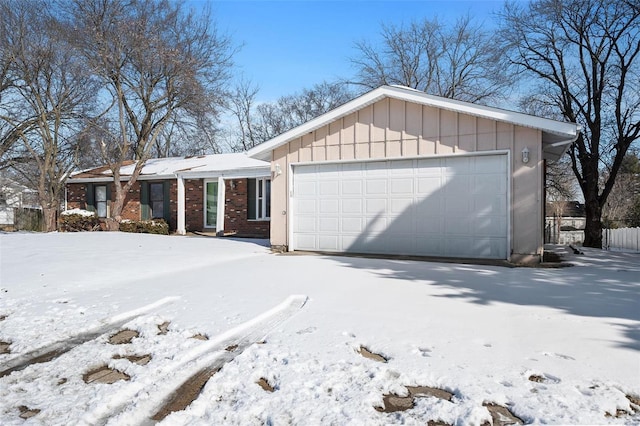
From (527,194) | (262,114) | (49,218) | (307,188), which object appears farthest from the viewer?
(262,114)

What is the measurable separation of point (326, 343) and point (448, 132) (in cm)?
632

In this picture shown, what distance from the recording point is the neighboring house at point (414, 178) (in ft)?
26.1

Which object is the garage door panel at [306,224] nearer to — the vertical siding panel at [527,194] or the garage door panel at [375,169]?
the garage door panel at [375,169]

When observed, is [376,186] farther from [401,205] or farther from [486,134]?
[486,134]

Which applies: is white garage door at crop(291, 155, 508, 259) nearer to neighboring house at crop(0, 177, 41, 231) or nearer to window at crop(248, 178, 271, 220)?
window at crop(248, 178, 271, 220)

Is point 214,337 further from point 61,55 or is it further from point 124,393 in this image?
point 61,55

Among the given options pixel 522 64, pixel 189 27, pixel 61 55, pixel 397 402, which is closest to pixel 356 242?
pixel 397 402

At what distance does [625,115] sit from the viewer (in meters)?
14.2

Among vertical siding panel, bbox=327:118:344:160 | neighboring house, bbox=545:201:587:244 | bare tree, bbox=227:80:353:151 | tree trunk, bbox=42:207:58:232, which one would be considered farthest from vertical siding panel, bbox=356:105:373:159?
bare tree, bbox=227:80:353:151

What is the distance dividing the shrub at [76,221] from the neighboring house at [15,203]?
17.7 feet

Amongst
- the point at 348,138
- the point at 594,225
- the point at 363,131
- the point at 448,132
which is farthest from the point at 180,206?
the point at 594,225

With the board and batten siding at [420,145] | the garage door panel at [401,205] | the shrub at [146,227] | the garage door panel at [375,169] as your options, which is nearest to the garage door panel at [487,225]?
the board and batten siding at [420,145]

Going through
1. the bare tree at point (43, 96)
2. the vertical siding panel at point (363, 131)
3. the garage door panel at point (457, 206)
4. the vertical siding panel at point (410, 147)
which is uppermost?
the bare tree at point (43, 96)

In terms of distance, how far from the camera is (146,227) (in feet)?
50.8
